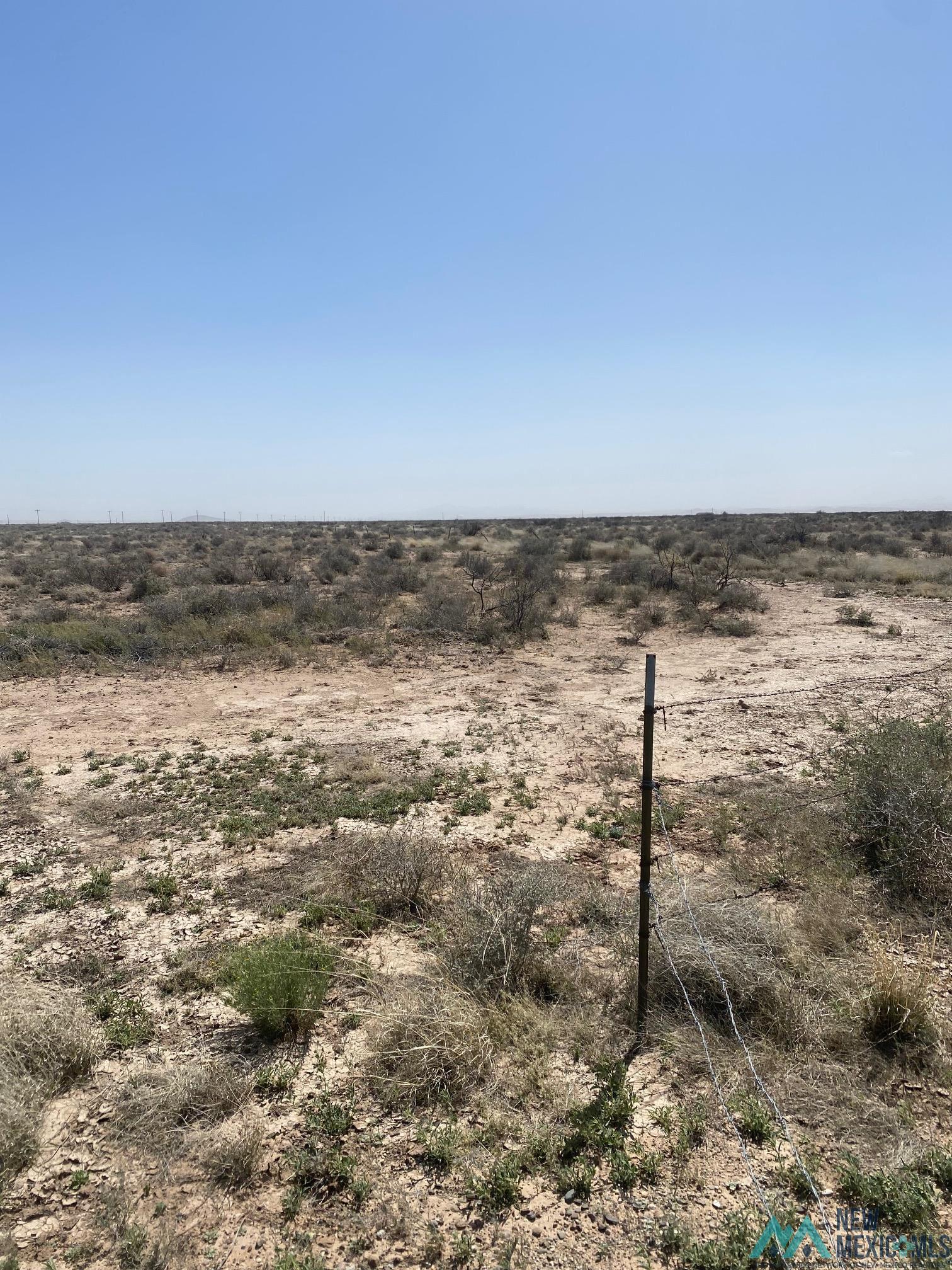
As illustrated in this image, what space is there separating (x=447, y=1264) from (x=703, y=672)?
Result: 1113cm

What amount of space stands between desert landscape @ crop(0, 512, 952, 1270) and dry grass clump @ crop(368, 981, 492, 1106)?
0.07 ft

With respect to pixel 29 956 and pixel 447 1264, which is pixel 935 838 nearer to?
pixel 447 1264

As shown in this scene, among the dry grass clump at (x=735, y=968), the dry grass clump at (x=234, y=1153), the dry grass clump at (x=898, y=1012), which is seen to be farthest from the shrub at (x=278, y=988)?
the dry grass clump at (x=898, y=1012)

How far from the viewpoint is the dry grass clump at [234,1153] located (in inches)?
118

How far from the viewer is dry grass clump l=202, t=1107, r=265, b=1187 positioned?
2994mm

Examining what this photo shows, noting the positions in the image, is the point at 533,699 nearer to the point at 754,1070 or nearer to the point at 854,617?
the point at 754,1070

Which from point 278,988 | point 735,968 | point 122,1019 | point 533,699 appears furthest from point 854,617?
point 122,1019

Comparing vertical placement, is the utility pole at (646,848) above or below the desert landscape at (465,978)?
above

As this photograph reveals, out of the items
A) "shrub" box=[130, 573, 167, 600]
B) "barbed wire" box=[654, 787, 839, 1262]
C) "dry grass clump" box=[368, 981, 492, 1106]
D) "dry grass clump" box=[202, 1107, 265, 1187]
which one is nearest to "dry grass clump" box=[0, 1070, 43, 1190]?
"dry grass clump" box=[202, 1107, 265, 1187]

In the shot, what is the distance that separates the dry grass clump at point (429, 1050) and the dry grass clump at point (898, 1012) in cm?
207

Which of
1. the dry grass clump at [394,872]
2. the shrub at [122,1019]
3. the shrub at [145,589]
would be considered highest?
the shrub at [145,589]

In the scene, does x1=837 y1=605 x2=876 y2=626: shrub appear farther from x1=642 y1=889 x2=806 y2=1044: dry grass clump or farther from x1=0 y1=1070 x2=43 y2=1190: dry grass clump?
x1=0 y1=1070 x2=43 y2=1190: dry grass clump

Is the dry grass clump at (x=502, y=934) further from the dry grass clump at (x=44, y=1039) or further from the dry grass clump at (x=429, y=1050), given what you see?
the dry grass clump at (x=44, y=1039)

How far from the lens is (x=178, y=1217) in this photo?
2.83 metres
